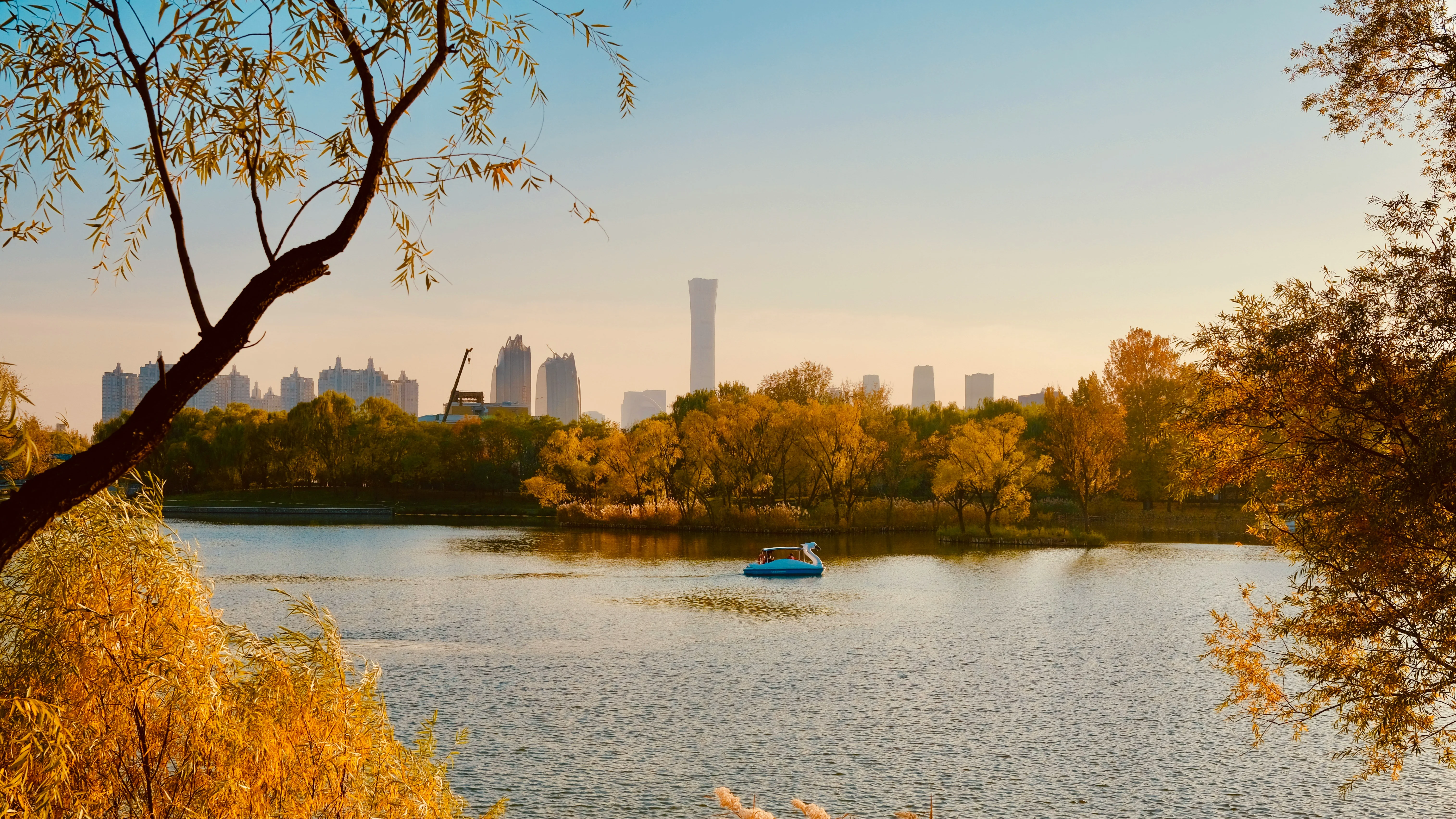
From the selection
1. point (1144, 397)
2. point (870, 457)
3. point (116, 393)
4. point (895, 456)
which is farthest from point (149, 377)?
point (116, 393)

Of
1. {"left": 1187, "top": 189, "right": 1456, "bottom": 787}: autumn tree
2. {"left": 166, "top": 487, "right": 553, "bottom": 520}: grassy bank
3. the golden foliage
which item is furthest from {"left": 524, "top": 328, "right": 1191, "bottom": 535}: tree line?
the golden foliage

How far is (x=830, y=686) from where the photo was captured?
77.0 feet

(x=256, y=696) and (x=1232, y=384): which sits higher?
(x=1232, y=384)

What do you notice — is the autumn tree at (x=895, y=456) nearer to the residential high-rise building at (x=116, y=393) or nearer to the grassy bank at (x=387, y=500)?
the grassy bank at (x=387, y=500)

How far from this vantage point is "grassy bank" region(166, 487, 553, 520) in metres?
86.7

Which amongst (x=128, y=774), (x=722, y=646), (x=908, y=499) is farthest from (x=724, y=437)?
(x=128, y=774)

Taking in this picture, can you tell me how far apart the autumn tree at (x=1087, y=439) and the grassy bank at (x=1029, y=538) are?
2588 mm

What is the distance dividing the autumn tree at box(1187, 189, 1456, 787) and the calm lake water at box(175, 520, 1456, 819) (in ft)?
14.8

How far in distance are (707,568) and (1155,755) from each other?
28404mm

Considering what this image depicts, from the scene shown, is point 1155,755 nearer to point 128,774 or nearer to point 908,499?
point 128,774

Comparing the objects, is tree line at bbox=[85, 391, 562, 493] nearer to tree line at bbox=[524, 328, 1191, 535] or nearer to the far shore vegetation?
the far shore vegetation

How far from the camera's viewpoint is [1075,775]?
17078 mm

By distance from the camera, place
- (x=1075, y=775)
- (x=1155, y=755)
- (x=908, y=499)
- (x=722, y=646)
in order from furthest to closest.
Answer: (x=908, y=499) < (x=722, y=646) < (x=1155, y=755) < (x=1075, y=775)

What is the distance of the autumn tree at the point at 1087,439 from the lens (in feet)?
200
